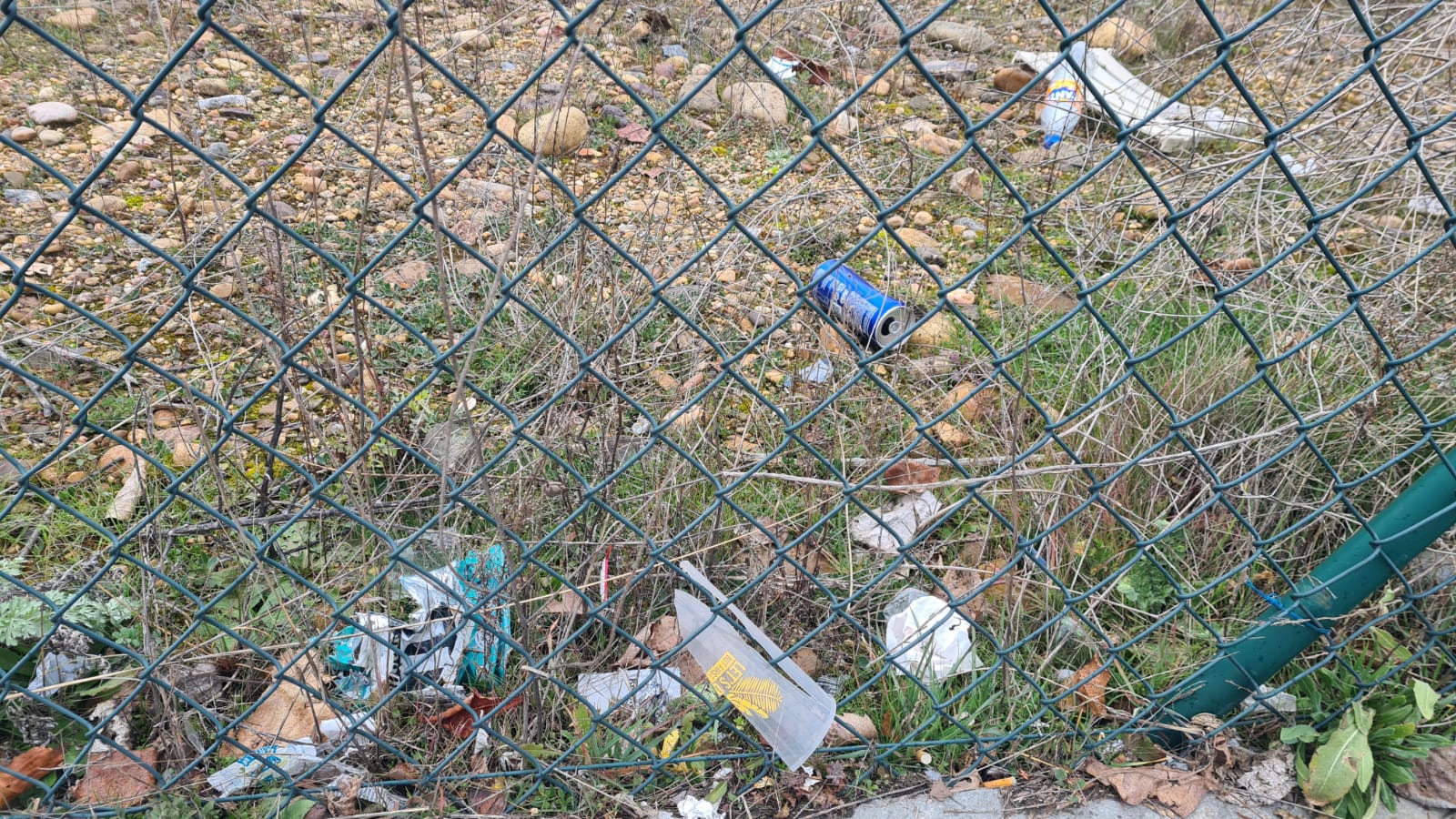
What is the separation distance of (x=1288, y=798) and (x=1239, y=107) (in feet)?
9.35

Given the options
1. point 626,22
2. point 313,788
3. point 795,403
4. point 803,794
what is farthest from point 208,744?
point 626,22

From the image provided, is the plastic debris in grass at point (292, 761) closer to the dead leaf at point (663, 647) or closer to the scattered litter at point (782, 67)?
the dead leaf at point (663, 647)

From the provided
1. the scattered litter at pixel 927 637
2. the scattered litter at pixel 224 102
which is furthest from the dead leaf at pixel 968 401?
the scattered litter at pixel 224 102

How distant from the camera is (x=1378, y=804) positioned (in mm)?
1913

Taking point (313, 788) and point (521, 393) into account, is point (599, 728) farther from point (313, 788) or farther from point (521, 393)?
point (521, 393)

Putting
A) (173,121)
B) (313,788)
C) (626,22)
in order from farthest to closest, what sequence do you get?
(626,22)
(173,121)
(313,788)

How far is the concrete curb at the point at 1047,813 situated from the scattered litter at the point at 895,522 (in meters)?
0.58

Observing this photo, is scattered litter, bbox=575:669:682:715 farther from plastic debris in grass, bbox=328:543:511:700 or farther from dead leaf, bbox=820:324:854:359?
dead leaf, bbox=820:324:854:359

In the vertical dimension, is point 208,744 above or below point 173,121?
below

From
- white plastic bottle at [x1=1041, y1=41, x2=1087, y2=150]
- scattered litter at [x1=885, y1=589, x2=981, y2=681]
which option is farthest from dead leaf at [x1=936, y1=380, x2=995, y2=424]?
white plastic bottle at [x1=1041, y1=41, x2=1087, y2=150]

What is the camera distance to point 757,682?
1.77 m

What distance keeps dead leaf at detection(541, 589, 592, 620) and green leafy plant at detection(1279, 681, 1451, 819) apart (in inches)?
56.1

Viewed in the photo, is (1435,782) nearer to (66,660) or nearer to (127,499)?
(66,660)

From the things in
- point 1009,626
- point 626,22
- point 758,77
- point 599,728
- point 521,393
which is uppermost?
point 626,22
